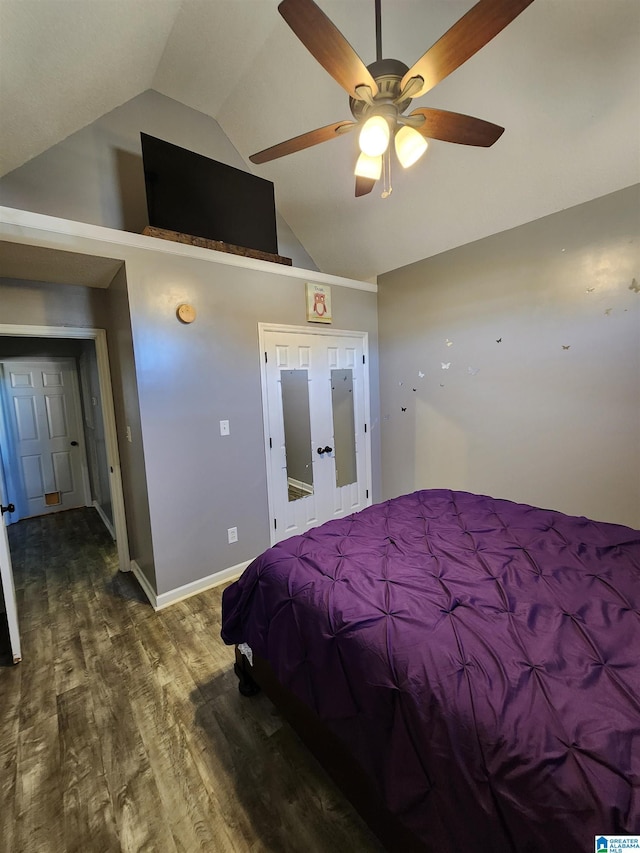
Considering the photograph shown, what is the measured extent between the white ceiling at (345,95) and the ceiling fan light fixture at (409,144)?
3.01 feet

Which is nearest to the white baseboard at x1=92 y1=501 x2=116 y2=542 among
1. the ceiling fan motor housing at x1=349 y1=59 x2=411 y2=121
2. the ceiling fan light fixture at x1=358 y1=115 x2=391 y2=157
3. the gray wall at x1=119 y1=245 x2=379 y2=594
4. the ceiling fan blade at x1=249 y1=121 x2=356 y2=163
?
the gray wall at x1=119 y1=245 x2=379 y2=594

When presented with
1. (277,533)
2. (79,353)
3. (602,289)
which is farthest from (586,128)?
(79,353)

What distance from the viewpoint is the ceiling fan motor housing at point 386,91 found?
1378 mm

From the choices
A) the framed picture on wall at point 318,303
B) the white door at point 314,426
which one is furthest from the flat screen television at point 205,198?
the white door at point 314,426

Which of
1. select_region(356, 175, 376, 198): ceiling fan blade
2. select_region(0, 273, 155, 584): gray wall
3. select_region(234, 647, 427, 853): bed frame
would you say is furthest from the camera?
select_region(0, 273, 155, 584): gray wall

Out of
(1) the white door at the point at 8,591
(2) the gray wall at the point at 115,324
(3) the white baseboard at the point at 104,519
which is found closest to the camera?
(1) the white door at the point at 8,591

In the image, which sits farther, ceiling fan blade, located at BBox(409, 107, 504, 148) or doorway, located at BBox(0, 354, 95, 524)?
doorway, located at BBox(0, 354, 95, 524)

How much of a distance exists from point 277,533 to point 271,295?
Result: 6.74 ft

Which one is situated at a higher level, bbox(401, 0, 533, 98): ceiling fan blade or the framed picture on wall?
bbox(401, 0, 533, 98): ceiling fan blade

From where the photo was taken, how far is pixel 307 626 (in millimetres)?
1228

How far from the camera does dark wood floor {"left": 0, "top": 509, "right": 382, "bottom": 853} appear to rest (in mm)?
1169

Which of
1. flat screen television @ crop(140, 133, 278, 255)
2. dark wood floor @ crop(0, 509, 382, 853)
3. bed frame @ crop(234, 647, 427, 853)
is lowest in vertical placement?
dark wood floor @ crop(0, 509, 382, 853)

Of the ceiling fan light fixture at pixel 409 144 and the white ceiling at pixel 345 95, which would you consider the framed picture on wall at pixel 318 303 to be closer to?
the white ceiling at pixel 345 95

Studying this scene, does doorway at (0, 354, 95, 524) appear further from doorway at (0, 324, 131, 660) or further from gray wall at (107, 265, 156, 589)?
gray wall at (107, 265, 156, 589)
